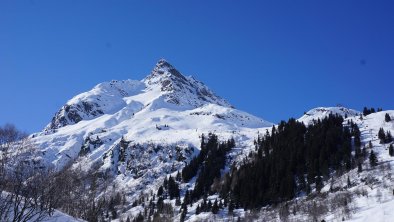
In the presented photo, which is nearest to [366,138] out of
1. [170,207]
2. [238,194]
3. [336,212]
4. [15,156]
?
[238,194]

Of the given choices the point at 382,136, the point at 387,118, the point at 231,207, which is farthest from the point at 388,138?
the point at 231,207

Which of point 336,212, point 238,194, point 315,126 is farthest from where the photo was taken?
point 315,126

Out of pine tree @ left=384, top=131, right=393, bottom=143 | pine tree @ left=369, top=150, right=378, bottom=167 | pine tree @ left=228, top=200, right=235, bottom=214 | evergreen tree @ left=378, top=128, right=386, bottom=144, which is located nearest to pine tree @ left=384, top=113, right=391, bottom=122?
evergreen tree @ left=378, top=128, right=386, bottom=144

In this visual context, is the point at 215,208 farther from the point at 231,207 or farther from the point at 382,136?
the point at 382,136

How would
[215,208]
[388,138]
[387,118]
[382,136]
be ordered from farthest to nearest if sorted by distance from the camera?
1. [387,118]
2. [382,136]
3. [388,138]
4. [215,208]

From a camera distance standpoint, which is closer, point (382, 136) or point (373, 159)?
point (373, 159)

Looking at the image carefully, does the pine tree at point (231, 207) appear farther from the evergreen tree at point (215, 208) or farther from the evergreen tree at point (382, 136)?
the evergreen tree at point (382, 136)

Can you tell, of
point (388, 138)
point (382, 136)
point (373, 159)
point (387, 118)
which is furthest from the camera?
point (387, 118)

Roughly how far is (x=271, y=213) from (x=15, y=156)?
4130 inches

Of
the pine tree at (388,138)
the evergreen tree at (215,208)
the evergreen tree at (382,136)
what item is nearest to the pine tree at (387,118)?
the evergreen tree at (382,136)

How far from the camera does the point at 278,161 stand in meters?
164

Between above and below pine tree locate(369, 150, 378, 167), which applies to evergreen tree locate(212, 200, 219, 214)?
below

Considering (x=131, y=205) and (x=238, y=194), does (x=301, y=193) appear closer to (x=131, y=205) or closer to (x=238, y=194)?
(x=238, y=194)

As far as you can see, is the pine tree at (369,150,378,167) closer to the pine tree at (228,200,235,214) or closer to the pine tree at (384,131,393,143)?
the pine tree at (384,131,393,143)
